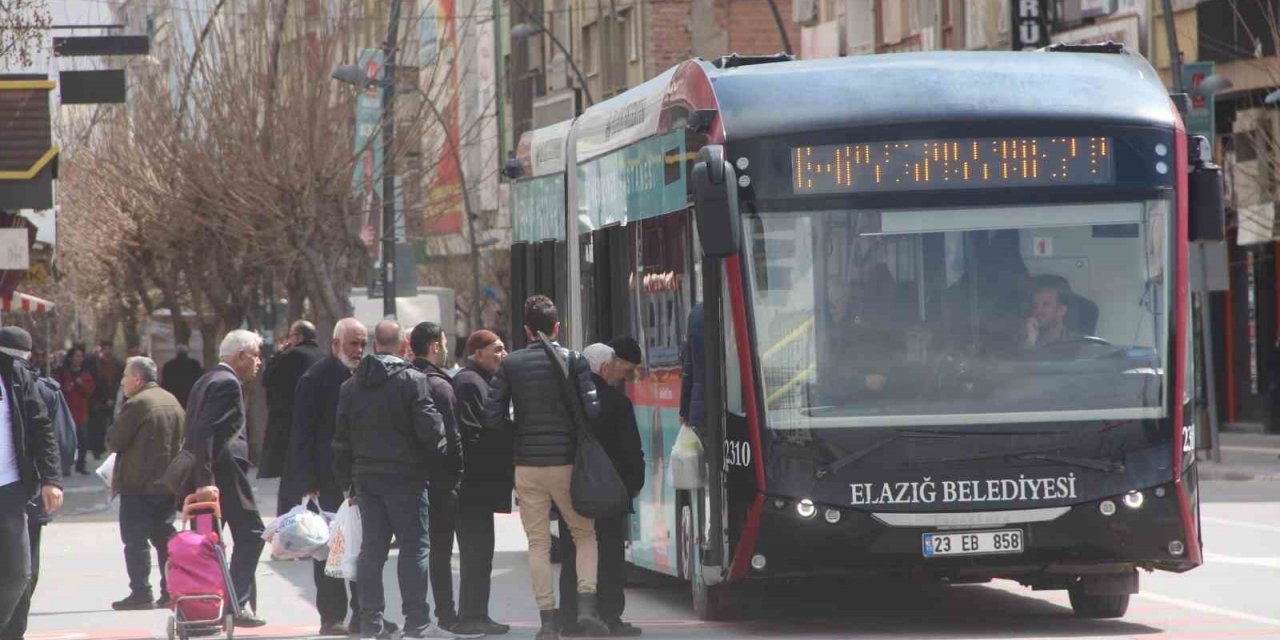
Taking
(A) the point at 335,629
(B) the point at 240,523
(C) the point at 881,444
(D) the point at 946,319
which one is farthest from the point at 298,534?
(D) the point at 946,319

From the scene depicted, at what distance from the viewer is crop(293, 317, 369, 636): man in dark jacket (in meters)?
13.9

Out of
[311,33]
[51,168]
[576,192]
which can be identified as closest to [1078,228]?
[576,192]

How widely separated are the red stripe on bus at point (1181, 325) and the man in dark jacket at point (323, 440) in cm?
436

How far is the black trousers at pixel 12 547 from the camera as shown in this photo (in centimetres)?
1152

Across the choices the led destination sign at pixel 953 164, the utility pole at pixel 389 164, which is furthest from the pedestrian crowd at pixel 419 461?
the utility pole at pixel 389 164

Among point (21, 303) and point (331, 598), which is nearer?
point (331, 598)

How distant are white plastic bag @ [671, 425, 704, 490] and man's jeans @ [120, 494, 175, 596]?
446 centimetres

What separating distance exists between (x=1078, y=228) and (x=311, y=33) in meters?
27.4

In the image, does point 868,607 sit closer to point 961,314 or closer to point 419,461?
point 961,314

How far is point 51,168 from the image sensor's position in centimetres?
3156

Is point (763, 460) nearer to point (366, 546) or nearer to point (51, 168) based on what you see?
point (366, 546)

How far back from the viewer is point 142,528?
16094mm

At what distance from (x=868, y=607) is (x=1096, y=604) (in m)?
1.52

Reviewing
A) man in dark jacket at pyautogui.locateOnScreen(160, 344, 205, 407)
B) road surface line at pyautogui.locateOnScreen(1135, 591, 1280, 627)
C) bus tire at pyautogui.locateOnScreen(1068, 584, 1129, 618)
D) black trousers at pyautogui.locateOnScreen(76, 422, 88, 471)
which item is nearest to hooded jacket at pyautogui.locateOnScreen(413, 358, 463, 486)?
bus tire at pyautogui.locateOnScreen(1068, 584, 1129, 618)
